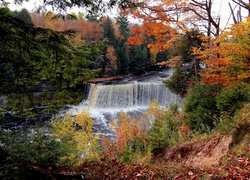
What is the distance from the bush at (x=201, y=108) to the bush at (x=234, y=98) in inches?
28.3

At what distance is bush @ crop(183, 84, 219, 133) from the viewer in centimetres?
772

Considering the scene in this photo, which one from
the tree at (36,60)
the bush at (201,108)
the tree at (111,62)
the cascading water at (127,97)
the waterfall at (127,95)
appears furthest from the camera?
the tree at (111,62)

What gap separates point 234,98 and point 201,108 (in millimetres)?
1544

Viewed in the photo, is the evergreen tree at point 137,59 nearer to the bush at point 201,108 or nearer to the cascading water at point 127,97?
the cascading water at point 127,97

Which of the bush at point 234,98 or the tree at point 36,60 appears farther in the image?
the bush at point 234,98

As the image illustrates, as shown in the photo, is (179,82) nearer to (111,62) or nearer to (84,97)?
(84,97)

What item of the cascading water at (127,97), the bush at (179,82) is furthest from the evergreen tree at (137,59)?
the bush at (179,82)

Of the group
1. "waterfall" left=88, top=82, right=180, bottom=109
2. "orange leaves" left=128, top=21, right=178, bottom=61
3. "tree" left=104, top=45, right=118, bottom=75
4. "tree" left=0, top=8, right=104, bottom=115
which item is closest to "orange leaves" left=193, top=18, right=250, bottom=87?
"orange leaves" left=128, top=21, right=178, bottom=61

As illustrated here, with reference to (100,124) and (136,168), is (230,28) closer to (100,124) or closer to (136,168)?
(136,168)

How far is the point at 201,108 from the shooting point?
8.08 meters

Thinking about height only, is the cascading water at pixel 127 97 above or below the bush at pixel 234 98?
below

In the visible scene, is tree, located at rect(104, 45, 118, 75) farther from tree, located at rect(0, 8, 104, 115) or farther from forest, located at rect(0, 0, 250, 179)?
tree, located at rect(0, 8, 104, 115)

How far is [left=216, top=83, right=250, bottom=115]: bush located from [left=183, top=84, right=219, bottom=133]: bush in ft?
2.35

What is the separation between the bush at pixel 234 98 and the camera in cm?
648
